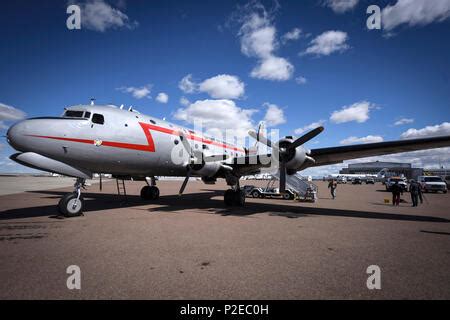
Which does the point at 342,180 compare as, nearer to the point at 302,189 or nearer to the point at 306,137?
the point at 302,189

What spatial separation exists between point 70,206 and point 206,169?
6.14m

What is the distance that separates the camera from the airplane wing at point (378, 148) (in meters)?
10.0

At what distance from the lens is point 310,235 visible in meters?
6.88

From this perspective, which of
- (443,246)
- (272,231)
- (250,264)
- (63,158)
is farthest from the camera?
(63,158)

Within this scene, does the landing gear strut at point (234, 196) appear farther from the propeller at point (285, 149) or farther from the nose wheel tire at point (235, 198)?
the propeller at point (285, 149)

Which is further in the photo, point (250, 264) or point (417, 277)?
point (250, 264)

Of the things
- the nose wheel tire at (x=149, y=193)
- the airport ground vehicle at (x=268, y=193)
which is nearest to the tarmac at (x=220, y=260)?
the nose wheel tire at (x=149, y=193)

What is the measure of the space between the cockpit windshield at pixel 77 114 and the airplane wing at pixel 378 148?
10.5m

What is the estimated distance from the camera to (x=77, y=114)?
28.4ft

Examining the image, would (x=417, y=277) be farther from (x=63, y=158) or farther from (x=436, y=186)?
(x=436, y=186)

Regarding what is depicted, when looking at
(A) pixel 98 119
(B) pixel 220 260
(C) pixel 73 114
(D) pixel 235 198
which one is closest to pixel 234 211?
(D) pixel 235 198

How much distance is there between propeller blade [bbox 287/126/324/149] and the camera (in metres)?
11.3
